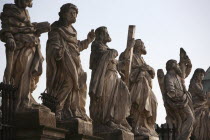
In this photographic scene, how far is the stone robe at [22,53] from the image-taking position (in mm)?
16484

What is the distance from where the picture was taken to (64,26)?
18672mm

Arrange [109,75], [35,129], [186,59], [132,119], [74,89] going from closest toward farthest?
[35,129], [74,89], [109,75], [132,119], [186,59]

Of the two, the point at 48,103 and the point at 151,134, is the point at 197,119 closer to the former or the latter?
the point at 151,134

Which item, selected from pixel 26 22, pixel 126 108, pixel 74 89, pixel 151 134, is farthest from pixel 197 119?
pixel 26 22

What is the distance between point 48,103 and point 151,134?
5234 mm

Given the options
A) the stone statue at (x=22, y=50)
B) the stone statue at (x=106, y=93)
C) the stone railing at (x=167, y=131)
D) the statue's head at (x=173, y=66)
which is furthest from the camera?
the statue's head at (x=173, y=66)

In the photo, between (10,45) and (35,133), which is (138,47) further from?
(35,133)

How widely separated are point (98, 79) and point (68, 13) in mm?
2046

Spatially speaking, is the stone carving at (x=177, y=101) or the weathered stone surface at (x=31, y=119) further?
the stone carving at (x=177, y=101)

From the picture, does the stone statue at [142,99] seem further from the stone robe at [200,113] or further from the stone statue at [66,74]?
the stone robe at [200,113]

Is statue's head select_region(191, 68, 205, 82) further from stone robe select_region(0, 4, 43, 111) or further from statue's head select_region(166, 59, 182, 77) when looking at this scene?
stone robe select_region(0, 4, 43, 111)

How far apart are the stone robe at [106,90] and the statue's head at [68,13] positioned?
5.52 feet

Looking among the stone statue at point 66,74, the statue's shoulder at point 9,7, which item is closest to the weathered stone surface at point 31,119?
the stone statue at point 66,74

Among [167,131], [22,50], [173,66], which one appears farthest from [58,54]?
[173,66]
